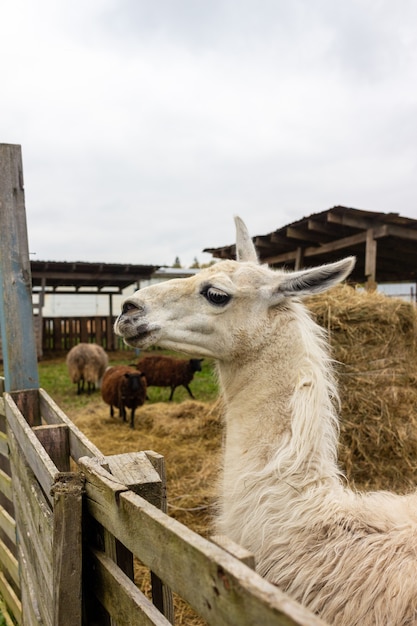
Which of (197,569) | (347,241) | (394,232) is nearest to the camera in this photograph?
(197,569)

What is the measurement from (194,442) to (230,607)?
19.9 feet

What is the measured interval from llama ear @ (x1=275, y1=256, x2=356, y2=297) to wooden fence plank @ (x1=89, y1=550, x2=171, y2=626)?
1.43 meters

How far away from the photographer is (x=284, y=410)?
6.59ft

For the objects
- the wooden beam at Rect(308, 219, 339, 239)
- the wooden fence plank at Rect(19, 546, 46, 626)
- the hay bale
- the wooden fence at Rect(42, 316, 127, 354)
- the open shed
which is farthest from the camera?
the wooden fence at Rect(42, 316, 127, 354)

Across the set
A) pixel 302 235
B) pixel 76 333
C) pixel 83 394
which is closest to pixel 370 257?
pixel 302 235

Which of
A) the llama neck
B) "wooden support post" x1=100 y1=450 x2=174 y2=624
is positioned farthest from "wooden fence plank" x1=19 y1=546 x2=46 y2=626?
the llama neck

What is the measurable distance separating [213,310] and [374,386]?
9.32 ft

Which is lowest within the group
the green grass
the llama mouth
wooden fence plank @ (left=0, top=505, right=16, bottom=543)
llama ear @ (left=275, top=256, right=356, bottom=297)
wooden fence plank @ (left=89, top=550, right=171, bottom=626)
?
the green grass

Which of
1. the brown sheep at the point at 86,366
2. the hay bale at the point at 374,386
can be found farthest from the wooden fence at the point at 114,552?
the brown sheep at the point at 86,366

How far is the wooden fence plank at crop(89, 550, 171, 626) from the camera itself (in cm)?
97

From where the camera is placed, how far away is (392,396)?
14.6 feet

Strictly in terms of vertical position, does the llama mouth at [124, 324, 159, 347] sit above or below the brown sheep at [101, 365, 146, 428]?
above

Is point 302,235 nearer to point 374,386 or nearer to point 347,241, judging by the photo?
point 347,241

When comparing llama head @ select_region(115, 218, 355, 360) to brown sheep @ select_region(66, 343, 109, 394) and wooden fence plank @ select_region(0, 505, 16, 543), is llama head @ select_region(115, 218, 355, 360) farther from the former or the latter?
brown sheep @ select_region(66, 343, 109, 394)
